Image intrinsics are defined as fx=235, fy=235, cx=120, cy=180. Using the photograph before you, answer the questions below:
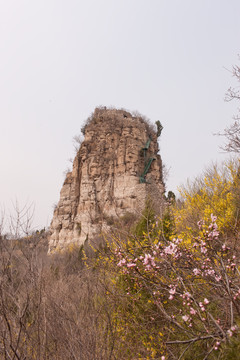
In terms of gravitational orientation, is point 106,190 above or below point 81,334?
above

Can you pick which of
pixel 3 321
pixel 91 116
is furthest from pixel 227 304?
pixel 91 116

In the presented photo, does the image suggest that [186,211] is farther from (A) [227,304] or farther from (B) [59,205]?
(B) [59,205]

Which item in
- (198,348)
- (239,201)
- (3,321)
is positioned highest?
(239,201)

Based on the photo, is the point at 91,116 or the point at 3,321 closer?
the point at 3,321

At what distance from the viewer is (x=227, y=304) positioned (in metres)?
2.11

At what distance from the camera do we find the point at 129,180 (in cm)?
2730

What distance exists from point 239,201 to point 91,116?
29543mm

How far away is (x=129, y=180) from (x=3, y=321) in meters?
25.0

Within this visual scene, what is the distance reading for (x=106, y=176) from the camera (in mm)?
28672

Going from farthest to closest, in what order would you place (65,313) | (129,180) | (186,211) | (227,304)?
(129,180), (186,211), (65,313), (227,304)

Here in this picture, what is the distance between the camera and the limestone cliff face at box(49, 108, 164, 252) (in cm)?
2648

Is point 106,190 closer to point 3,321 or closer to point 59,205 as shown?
point 59,205

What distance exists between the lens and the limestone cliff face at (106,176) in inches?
1043

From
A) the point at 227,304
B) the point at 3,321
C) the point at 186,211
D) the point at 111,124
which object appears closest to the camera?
the point at 227,304
